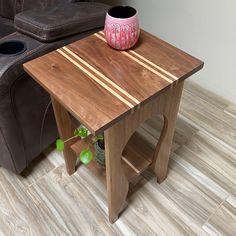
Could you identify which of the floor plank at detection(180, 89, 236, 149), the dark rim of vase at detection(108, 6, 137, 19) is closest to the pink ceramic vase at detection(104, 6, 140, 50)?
the dark rim of vase at detection(108, 6, 137, 19)

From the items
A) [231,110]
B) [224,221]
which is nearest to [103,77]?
[224,221]

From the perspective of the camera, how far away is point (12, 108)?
95cm

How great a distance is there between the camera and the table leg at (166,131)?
86 cm

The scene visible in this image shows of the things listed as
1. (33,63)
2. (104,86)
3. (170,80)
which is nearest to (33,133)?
(33,63)

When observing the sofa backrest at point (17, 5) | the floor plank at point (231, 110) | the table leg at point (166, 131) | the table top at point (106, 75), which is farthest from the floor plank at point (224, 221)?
the sofa backrest at point (17, 5)

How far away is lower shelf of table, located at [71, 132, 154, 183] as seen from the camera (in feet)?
3.37

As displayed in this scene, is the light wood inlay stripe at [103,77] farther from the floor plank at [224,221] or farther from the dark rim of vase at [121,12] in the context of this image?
the floor plank at [224,221]

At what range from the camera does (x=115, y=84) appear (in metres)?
0.76

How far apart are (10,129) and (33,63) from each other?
293 millimetres

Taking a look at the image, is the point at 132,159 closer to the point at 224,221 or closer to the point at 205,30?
the point at 224,221

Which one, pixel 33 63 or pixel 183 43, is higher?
pixel 33 63

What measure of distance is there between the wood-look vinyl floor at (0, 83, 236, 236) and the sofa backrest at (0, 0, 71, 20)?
0.68 meters

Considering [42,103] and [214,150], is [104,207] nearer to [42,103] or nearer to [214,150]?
[42,103]

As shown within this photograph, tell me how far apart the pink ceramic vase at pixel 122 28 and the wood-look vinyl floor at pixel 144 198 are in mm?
635
